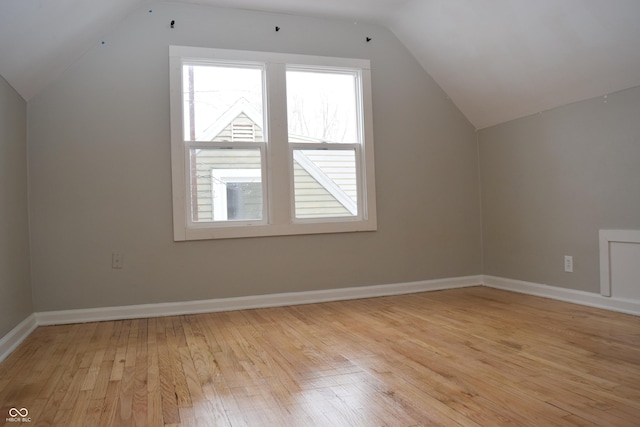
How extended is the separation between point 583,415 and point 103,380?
212 cm

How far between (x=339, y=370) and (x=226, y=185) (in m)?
2.15

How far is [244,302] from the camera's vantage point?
396 cm

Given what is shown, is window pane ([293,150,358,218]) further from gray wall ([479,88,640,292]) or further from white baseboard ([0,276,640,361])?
gray wall ([479,88,640,292])

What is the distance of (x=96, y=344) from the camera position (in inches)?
117

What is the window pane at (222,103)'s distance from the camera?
12.9 feet

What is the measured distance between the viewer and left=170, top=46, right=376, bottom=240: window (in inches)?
154

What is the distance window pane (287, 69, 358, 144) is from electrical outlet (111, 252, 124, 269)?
174 centimetres

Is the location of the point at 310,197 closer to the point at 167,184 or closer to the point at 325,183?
the point at 325,183

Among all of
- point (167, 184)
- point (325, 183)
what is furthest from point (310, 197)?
point (167, 184)

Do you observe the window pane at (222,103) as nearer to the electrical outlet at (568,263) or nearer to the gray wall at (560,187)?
the gray wall at (560,187)

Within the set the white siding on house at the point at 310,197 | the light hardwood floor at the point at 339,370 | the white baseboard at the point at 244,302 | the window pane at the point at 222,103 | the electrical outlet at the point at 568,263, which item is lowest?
the light hardwood floor at the point at 339,370

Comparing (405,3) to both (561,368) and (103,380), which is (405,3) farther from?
(103,380)

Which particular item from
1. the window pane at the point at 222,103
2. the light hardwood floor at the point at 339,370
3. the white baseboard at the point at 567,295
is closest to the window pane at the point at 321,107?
the window pane at the point at 222,103

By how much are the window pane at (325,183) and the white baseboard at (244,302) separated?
28.3 inches
